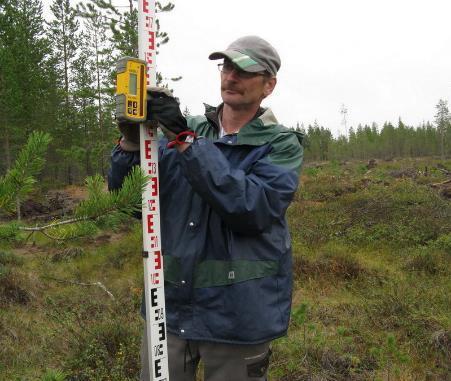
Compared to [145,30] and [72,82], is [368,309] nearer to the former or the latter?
[145,30]

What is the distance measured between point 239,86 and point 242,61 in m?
0.13

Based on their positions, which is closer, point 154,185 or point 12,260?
point 154,185

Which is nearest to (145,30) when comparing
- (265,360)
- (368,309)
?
(265,360)

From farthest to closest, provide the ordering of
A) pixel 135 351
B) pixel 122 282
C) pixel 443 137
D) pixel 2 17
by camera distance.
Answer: pixel 443 137
pixel 2 17
pixel 122 282
pixel 135 351

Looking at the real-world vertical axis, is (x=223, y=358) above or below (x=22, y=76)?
below

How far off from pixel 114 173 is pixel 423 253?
6364mm

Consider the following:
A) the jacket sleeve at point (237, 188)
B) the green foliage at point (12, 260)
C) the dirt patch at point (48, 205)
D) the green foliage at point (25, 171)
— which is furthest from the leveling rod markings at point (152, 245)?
the dirt patch at point (48, 205)

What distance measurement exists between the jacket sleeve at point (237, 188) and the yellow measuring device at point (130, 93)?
29cm

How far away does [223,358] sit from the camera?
199cm

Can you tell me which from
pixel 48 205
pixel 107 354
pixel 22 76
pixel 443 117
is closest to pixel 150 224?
pixel 107 354

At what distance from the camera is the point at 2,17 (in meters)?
15.7

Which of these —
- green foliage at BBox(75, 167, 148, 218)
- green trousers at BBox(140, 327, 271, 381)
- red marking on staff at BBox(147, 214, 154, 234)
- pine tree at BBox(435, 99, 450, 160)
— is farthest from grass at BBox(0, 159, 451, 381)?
pine tree at BBox(435, 99, 450, 160)

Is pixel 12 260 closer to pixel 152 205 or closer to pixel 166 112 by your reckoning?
pixel 152 205

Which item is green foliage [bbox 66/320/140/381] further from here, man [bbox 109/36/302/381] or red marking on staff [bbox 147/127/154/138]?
red marking on staff [bbox 147/127/154/138]
